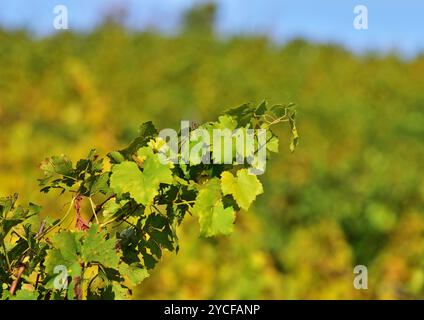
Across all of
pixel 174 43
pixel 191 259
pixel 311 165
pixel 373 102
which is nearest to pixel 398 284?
pixel 191 259

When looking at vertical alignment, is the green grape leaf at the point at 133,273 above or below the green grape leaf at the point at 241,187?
below

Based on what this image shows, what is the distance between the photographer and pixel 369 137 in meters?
13.6

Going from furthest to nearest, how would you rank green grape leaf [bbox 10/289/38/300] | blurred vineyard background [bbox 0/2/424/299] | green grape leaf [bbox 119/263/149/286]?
blurred vineyard background [bbox 0/2/424/299]
green grape leaf [bbox 119/263/149/286]
green grape leaf [bbox 10/289/38/300]

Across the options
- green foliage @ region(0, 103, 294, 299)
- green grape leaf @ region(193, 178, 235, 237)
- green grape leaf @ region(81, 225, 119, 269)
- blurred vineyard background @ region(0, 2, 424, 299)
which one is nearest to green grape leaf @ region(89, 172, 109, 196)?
green foliage @ region(0, 103, 294, 299)

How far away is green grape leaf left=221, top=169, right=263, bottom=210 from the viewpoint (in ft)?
6.60

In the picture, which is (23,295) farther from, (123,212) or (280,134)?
(280,134)

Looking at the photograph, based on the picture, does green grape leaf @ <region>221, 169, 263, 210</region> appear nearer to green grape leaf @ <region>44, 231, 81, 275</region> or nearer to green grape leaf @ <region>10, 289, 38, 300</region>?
Answer: green grape leaf @ <region>44, 231, 81, 275</region>

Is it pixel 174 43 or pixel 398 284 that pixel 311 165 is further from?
pixel 174 43

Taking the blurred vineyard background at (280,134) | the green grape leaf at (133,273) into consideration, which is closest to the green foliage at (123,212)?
the green grape leaf at (133,273)

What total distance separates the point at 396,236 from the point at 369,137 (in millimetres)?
4315

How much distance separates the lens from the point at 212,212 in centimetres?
204

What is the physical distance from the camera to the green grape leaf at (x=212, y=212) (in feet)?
6.58

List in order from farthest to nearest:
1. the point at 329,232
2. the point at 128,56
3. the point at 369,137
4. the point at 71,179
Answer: the point at 128,56
the point at 369,137
the point at 329,232
the point at 71,179

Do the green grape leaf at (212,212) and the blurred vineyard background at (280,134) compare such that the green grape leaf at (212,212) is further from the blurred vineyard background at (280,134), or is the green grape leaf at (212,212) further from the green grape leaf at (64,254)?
the blurred vineyard background at (280,134)
